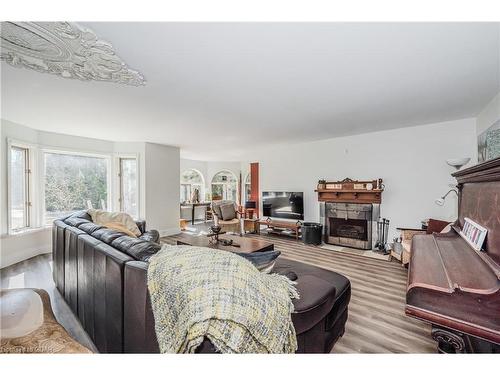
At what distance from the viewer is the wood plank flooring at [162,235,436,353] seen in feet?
5.67

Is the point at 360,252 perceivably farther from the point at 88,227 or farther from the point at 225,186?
the point at 225,186

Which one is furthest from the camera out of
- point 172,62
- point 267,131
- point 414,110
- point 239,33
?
point 267,131

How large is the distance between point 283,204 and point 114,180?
4232 millimetres

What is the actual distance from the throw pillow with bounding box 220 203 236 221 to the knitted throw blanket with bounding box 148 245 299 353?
15.7 feet

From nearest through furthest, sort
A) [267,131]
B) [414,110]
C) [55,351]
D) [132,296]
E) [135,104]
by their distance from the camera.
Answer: [55,351] → [132,296] → [135,104] → [414,110] → [267,131]

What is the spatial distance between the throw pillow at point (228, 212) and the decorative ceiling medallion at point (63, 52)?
161 inches

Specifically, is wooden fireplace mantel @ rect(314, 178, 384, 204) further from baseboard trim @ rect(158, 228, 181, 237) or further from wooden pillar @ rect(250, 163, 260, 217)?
baseboard trim @ rect(158, 228, 181, 237)

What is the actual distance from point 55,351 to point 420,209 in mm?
5119

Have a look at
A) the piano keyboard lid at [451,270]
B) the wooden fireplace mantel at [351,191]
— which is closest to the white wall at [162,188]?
the wooden fireplace mantel at [351,191]

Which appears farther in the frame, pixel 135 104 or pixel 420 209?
pixel 420 209
